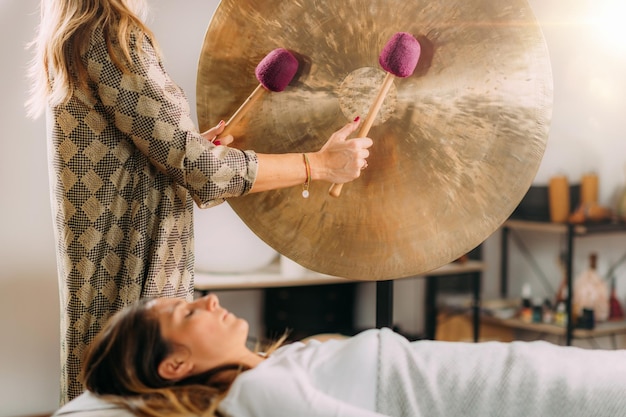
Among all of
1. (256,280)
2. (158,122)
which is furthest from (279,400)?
(256,280)

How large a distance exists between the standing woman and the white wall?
1184 mm

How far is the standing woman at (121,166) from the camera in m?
1.27

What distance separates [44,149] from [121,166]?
1.31 m

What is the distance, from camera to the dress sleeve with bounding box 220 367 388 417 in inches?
39.4

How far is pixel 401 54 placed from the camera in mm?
1436

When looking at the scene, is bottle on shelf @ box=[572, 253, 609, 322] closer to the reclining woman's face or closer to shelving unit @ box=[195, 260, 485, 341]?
shelving unit @ box=[195, 260, 485, 341]

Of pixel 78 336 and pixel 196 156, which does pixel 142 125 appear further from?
pixel 78 336

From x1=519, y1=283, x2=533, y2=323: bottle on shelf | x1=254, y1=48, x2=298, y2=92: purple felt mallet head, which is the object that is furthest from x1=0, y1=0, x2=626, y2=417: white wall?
x1=254, y1=48, x2=298, y2=92: purple felt mallet head

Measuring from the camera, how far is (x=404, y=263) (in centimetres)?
155

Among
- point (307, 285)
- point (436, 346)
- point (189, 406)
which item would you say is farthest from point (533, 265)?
point (189, 406)

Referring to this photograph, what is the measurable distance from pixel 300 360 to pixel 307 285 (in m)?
2.10

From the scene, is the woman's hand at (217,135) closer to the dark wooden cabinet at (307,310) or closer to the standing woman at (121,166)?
the standing woman at (121,166)

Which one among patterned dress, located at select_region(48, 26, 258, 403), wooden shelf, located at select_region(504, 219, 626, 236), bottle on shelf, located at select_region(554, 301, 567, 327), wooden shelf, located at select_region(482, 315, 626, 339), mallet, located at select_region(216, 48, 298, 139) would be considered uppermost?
mallet, located at select_region(216, 48, 298, 139)

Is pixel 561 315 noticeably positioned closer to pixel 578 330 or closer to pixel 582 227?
pixel 578 330
